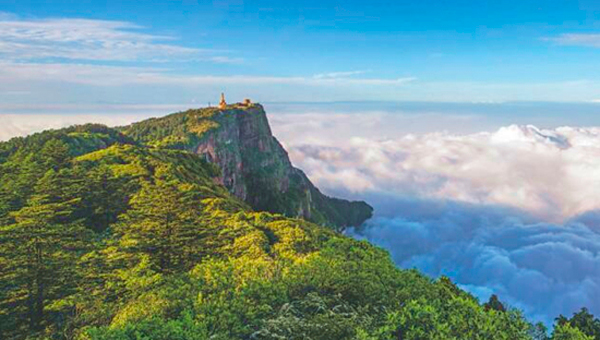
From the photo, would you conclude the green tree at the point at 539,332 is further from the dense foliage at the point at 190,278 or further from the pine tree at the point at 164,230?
the pine tree at the point at 164,230

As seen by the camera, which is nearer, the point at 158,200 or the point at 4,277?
the point at 4,277

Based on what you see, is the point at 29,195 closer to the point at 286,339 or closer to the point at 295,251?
the point at 295,251

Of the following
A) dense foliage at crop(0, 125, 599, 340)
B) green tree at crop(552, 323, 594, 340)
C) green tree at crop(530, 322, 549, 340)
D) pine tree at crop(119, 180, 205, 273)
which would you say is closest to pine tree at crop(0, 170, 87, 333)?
dense foliage at crop(0, 125, 599, 340)

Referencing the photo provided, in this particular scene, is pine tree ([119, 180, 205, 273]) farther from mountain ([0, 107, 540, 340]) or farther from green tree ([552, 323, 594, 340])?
green tree ([552, 323, 594, 340])

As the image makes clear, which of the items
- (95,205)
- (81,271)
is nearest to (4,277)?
(81,271)

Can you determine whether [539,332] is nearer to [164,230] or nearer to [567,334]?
[567,334]

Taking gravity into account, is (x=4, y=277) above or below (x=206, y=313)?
below

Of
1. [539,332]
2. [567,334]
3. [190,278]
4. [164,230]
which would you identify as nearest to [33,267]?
[164,230]
